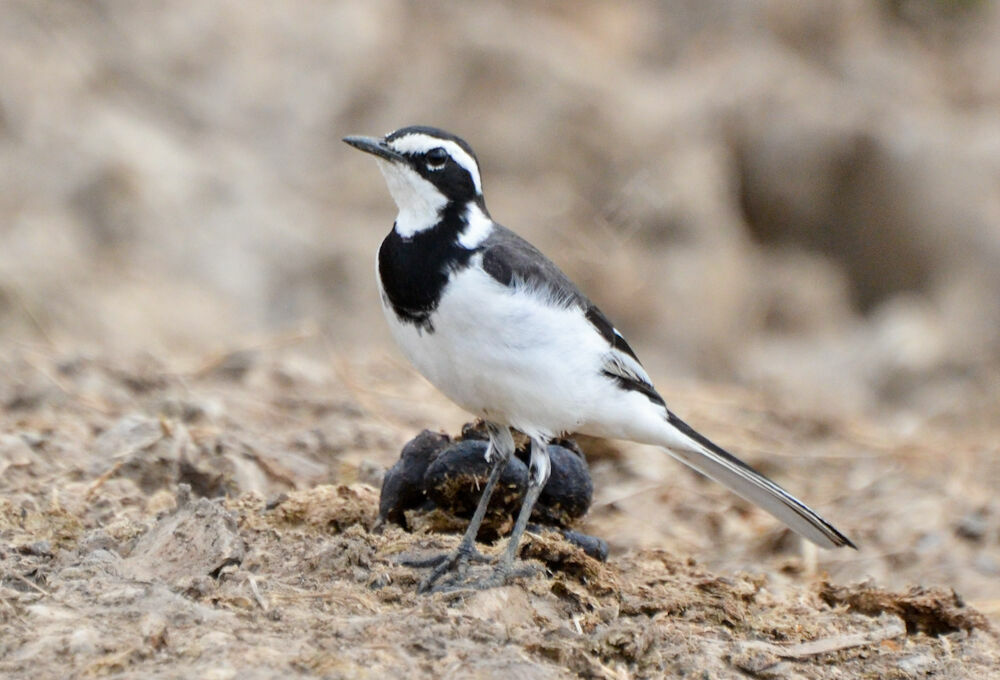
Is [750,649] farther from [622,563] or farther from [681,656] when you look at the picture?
[622,563]

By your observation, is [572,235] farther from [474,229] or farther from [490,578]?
[490,578]

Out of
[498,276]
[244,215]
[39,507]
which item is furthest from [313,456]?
[244,215]

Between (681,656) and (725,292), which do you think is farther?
(725,292)

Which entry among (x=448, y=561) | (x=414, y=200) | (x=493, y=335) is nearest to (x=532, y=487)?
(x=448, y=561)

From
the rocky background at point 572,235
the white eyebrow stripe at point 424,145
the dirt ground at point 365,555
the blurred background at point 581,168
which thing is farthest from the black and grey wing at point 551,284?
the blurred background at point 581,168

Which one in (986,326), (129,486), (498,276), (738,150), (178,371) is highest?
(738,150)

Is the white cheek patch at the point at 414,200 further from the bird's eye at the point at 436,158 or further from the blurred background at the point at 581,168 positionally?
the blurred background at the point at 581,168

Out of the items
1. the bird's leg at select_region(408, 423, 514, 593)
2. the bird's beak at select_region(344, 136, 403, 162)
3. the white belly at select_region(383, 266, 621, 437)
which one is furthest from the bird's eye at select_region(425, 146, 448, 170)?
the bird's leg at select_region(408, 423, 514, 593)
